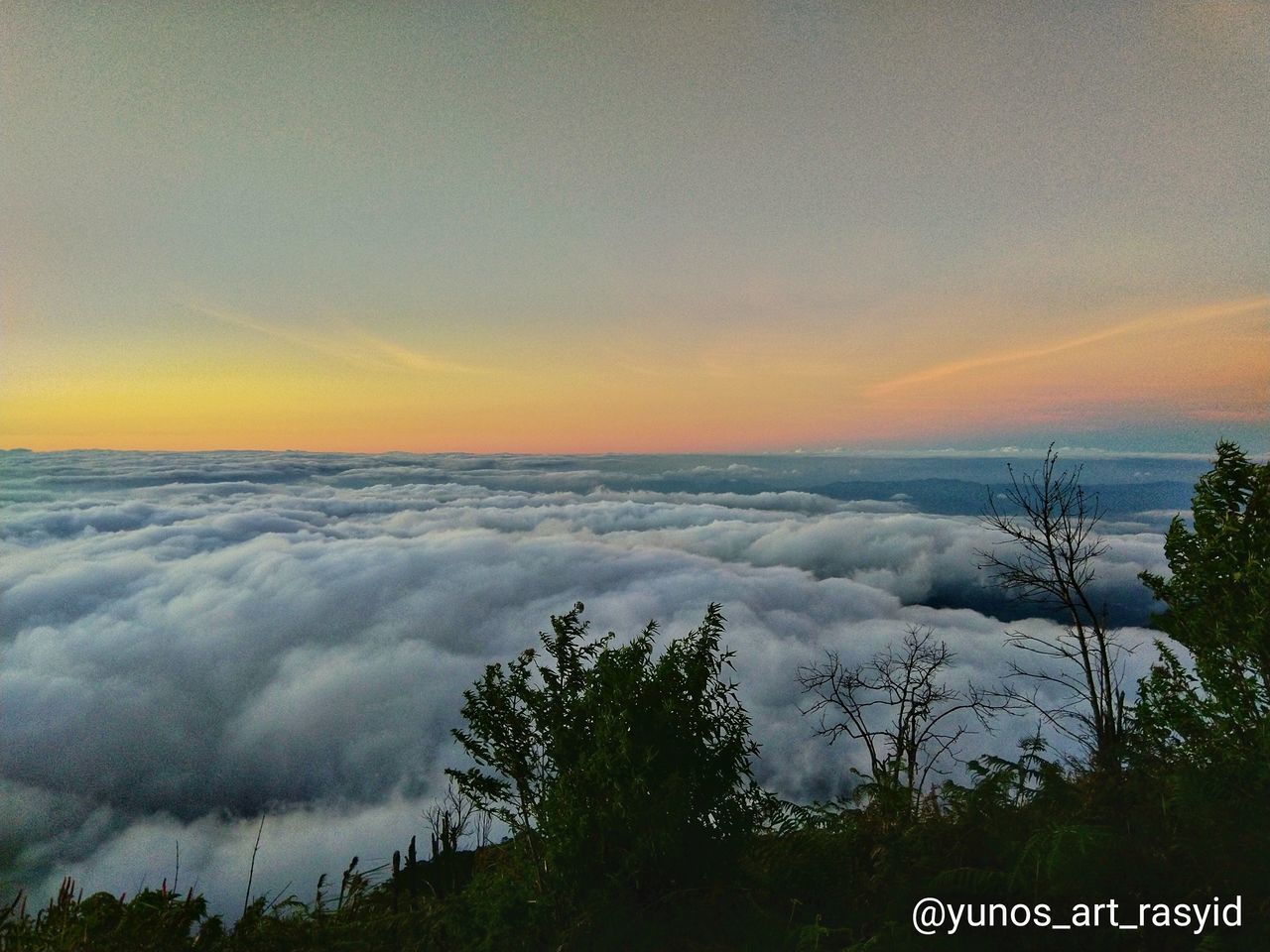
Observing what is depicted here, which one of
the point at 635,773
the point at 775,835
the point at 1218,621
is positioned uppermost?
the point at 1218,621

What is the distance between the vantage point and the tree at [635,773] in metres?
6.70

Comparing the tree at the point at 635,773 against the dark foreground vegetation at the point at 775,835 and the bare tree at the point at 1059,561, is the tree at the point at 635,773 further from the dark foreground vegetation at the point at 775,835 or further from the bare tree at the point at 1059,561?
the bare tree at the point at 1059,561

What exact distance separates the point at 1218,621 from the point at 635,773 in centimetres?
705

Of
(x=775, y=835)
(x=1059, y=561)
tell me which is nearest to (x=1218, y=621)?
(x=775, y=835)

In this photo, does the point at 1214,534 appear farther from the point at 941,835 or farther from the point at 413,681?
the point at 413,681

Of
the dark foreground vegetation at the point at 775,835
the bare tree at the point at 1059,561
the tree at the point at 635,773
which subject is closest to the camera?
the dark foreground vegetation at the point at 775,835

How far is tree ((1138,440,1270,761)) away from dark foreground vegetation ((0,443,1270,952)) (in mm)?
27

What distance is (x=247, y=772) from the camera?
5536 inches

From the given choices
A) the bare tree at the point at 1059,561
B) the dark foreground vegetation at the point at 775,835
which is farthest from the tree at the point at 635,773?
the bare tree at the point at 1059,561

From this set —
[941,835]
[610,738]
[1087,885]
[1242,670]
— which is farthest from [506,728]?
[1242,670]

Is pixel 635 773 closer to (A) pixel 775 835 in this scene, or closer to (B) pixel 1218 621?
(A) pixel 775 835

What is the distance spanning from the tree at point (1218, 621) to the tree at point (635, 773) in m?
5.27

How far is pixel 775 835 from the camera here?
322 inches

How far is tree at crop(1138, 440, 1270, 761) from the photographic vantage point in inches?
303
